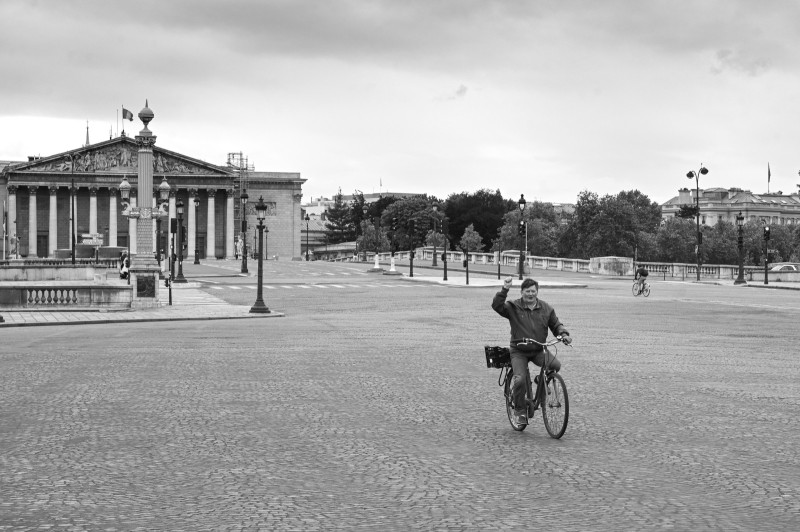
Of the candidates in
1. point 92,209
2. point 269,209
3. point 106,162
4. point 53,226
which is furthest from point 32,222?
point 269,209

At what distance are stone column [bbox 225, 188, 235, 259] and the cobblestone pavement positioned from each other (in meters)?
132

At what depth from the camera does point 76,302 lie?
123ft

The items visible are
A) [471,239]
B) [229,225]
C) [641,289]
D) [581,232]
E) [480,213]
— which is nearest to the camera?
[641,289]

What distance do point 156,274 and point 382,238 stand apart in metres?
138

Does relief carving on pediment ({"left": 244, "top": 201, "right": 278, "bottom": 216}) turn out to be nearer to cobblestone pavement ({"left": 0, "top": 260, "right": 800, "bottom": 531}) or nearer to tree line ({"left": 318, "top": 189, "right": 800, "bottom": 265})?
tree line ({"left": 318, "top": 189, "right": 800, "bottom": 265})

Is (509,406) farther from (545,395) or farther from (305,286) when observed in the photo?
(305,286)

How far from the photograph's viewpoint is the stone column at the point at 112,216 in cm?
14712

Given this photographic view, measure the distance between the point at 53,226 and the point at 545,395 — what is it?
145 metres

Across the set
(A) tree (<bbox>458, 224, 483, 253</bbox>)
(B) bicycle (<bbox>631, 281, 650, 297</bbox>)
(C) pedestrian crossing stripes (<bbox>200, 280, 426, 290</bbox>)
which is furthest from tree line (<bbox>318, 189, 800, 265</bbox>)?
(B) bicycle (<bbox>631, 281, 650, 297</bbox>)

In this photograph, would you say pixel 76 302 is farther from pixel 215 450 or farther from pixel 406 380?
pixel 215 450

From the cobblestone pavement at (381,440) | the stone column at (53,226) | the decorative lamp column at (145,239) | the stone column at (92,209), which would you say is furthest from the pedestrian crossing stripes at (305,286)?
the stone column at (53,226)

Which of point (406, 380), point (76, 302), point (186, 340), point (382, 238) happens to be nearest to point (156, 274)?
point (76, 302)

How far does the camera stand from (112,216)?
488 ft

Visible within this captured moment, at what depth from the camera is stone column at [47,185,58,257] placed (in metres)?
147
